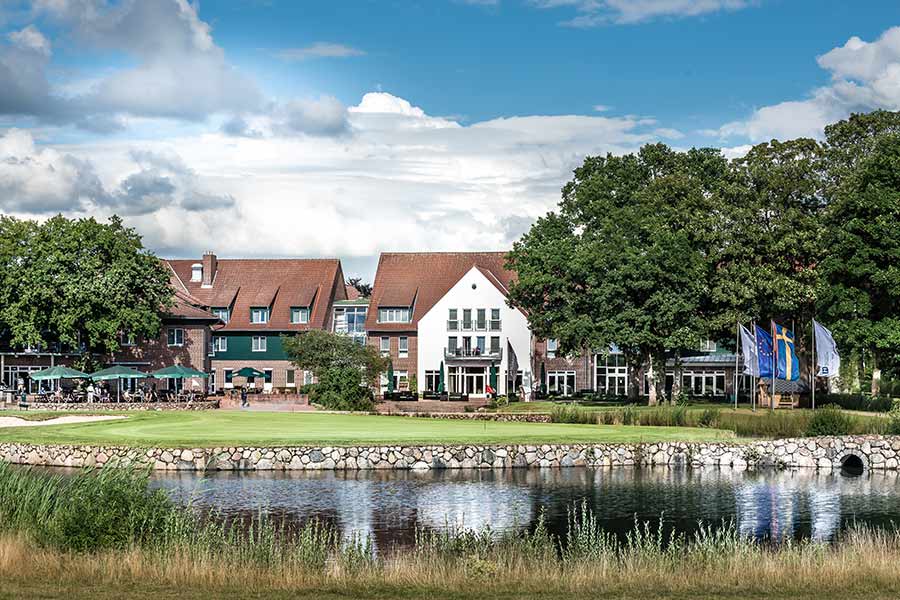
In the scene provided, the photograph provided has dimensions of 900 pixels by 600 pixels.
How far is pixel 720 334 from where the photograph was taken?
6119 cm

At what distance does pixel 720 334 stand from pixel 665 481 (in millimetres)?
30269

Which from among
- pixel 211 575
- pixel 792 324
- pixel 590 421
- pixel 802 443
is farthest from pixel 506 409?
pixel 211 575

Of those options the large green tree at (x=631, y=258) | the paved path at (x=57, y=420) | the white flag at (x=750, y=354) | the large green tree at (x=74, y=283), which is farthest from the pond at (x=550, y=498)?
the large green tree at (x=74, y=283)

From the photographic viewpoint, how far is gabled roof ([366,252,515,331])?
263 feet

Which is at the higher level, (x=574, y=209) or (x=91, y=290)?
(x=574, y=209)

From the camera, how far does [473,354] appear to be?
76.6 metres

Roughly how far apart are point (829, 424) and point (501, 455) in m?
11.9

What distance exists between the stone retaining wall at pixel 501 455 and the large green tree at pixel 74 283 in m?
30.3

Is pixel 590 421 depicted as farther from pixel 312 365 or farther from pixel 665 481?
pixel 312 365

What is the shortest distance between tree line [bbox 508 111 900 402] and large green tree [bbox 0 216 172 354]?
23215 millimetres

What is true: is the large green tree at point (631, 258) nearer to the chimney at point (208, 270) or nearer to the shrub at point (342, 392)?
the shrub at point (342, 392)

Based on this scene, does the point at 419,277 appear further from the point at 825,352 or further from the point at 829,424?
the point at 829,424

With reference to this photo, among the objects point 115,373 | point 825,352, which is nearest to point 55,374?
point 115,373

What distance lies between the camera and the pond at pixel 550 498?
965 inches
